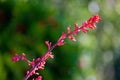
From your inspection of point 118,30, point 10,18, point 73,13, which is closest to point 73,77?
point 10,18

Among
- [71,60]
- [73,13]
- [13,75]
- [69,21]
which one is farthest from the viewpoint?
[73,13]

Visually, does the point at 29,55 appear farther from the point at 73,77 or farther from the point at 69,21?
the point at 69,21

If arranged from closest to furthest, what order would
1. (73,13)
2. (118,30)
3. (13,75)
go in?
1. (13,75)
2. (73,13)
3. (118,30)

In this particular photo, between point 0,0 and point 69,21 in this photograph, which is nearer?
point 0,0

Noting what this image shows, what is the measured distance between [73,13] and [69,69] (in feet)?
7.31

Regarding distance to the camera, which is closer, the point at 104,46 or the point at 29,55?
the point at 29,55

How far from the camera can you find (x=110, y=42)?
7.34 m

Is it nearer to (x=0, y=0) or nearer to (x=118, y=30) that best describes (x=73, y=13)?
(x=118, y=30)

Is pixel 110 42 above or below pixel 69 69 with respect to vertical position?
above

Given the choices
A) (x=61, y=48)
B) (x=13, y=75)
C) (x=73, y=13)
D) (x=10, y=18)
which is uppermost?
(x=73, y=13)

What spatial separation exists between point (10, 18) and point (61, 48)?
599 millimetres

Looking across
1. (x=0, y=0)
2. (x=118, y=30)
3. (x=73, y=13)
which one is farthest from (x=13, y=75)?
(x=118, y=30)

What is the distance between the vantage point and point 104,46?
24.4 ft

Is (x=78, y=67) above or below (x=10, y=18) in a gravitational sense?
below
